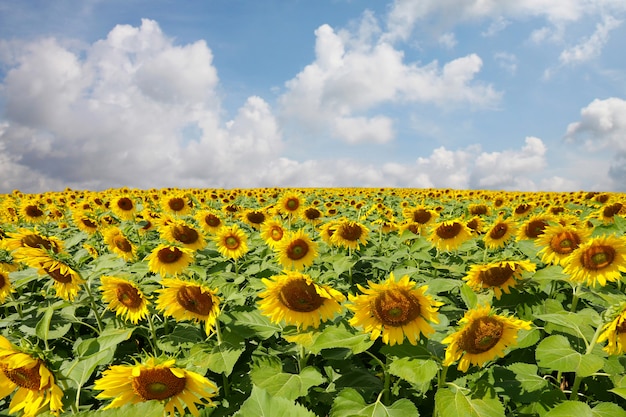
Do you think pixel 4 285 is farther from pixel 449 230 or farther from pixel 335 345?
pixel 449 230

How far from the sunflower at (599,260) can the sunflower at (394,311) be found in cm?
182

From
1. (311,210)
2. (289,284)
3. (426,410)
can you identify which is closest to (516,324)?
(426,410)

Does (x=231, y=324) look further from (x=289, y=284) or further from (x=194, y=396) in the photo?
(x=194, y=396)

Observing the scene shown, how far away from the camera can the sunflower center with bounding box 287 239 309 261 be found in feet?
16.0

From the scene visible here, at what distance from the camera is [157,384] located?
6.88ft

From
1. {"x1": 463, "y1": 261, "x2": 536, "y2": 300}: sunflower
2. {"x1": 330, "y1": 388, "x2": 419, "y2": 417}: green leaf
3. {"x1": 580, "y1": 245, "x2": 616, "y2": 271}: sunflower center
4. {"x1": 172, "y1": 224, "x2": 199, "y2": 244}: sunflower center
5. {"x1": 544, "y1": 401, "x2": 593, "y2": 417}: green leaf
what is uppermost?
{"x1": 172, "y1": 224, "x2": 199, "y2": 244}: sunflower center

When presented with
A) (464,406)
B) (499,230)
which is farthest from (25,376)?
(499,230)

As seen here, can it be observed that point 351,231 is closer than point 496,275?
No

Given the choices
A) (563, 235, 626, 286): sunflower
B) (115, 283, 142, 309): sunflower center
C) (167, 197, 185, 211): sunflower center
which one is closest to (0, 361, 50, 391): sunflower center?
(115, 283, 142, 309): sunflower center

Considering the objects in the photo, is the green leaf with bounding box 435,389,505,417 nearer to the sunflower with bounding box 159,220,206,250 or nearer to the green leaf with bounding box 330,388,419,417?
the green leaf with bounding box 330,388,419,417

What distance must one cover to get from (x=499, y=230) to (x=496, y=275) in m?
2.69

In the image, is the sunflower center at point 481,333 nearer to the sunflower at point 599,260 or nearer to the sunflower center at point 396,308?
the sunflower center at point 396,308

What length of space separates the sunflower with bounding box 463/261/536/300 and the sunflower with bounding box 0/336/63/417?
315 cm

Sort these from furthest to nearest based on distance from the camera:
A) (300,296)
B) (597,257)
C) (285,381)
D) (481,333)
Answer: (597,257), (300,296), (285,381), (481,333)
